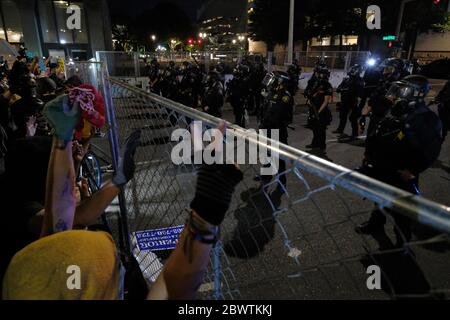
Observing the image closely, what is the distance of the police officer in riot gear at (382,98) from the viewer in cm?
669

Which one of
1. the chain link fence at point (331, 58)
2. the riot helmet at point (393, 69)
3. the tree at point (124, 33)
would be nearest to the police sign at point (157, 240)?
the riot helmet at point (393, 69)

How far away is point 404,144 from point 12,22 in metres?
29.6

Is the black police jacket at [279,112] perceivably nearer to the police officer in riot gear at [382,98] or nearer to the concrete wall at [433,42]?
the police officer in riot gear at [382,98]

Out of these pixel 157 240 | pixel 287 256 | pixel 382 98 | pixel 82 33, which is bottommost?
pixel 287 256

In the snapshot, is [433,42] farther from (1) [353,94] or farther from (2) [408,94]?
(2) [408,94]

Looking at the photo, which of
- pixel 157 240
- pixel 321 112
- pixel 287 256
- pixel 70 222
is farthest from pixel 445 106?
pixel 70 222

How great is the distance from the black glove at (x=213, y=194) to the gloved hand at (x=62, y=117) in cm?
87

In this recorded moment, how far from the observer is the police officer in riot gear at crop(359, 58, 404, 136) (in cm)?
669

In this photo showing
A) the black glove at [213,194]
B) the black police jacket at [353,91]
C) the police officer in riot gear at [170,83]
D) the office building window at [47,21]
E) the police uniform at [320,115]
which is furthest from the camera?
the office building window at [47,21]

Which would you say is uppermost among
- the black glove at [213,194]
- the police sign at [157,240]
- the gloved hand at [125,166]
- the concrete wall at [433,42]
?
the concrete wall at [433,42]

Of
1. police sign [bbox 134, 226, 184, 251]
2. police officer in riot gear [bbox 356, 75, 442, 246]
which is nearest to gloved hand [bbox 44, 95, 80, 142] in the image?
police sign [bbox 134, 226, 184, 251]

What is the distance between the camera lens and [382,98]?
6.94 metres

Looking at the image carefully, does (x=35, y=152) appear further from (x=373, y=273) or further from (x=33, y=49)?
(x=33, y=49)
